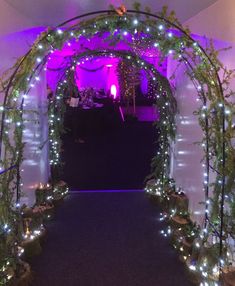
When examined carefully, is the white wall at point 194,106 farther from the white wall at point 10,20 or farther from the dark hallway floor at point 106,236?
the white wall at point 10,20

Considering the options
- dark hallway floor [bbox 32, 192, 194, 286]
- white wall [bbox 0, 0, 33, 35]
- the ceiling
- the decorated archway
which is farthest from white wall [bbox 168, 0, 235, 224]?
white wall [bbox 0, 0, 33, 35]

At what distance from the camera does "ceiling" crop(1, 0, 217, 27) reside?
3.64 m

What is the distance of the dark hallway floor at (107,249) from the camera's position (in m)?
3.46

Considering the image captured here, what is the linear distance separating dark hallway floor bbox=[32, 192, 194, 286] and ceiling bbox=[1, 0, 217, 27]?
2651 mm

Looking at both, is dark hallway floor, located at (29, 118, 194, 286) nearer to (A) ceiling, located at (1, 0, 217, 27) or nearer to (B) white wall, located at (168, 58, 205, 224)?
(B) white wall, located at (168, 58, 205, 224)

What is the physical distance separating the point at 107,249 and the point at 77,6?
2.68 m

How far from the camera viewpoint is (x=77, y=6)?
3812 millimetres

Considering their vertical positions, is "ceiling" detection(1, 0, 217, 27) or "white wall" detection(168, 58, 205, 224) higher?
"ceiling" detection(1, 0, 217, 27)

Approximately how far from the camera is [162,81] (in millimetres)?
5133

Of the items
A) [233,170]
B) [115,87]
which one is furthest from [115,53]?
[115,87]

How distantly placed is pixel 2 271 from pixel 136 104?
11.4 metres

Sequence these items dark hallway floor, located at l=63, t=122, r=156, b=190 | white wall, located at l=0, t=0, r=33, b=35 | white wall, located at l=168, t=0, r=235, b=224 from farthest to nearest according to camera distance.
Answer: dark hallway floor, located at l=63, t=122, r=156, b=190 → white wall, located at l=0, t=0, r=33, b=35 → white wall, located at l=168, t=0, r=235, b=224

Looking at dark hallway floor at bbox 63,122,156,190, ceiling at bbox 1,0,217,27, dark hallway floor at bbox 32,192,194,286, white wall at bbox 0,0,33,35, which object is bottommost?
dark hallway floor at bbox 32,192,194,286

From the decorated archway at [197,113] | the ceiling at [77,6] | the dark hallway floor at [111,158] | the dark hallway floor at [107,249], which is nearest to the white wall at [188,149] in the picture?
the dark hallway floor at [107,249]
